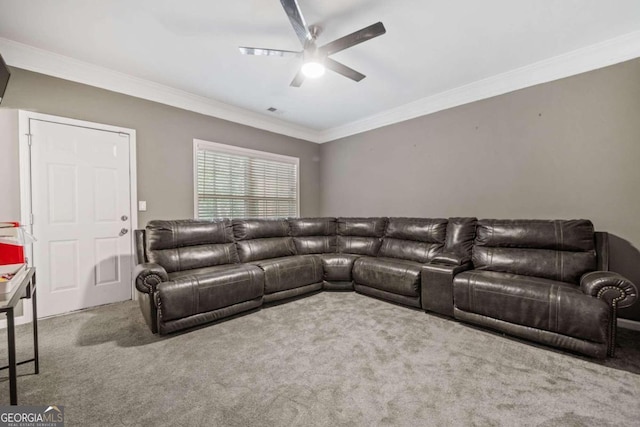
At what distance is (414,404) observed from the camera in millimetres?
1530

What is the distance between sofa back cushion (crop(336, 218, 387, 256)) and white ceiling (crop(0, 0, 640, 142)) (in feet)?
6.26

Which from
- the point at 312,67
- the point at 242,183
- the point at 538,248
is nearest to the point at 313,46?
the point at 312,67

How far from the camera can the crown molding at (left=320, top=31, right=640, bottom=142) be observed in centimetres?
256

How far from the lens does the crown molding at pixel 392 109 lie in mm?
2605

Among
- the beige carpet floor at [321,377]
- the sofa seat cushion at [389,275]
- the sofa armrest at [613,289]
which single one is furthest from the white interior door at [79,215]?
the sofa armrest at [613,289]

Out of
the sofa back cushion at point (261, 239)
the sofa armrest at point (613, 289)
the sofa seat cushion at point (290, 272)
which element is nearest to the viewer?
the sofa armrest at point (613, 289)

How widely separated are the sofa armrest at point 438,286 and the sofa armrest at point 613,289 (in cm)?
98

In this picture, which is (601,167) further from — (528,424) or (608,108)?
(528,424)

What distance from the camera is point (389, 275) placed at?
3180mm

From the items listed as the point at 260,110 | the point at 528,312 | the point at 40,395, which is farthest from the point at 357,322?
the point at 260,110

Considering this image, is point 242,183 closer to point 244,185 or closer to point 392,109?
point 244,185

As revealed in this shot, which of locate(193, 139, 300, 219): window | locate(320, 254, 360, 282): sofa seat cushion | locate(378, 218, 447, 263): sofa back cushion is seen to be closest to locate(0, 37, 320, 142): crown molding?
locate(193, 139, 300, 219): window

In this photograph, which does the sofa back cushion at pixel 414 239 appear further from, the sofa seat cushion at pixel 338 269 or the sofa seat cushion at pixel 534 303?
the sofa seat cushion at pixel 534 303

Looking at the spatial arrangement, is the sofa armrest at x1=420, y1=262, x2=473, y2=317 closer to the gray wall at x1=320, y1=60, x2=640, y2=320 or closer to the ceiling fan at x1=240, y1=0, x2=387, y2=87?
the gray wall at x1=320, y1=60, x2=640, y2=320
